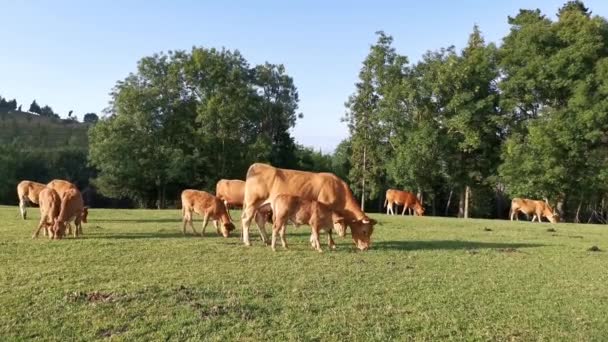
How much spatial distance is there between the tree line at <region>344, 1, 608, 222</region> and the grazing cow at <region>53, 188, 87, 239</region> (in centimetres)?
3043

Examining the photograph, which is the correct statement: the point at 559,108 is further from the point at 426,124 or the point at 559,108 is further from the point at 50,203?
the point at 50,203

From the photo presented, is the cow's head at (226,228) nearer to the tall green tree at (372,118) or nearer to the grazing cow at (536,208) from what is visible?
the grazing cow at (536,208)

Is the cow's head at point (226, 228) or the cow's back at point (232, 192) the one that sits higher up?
the cow's back at point (232, 192)

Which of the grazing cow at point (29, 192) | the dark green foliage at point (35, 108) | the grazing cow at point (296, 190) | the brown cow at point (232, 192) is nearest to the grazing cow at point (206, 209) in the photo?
the grazing cow at point (296, 190)

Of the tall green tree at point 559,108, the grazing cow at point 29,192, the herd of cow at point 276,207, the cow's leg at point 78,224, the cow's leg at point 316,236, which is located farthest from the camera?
the tall green tree at point 559,108

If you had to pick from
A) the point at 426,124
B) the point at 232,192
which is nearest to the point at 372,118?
the point at 426,124

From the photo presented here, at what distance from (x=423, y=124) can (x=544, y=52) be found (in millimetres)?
9673

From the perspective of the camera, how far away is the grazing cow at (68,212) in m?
14.4

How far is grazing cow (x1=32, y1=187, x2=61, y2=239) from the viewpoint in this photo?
14531 mm

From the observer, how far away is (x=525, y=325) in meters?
7.44

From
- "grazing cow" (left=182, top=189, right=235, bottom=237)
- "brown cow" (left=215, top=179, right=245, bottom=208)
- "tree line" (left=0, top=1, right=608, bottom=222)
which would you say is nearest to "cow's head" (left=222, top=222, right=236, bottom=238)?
"grazing cow" (left=182, top=189, right=235, bottom=237)

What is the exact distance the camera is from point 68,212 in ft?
47.9

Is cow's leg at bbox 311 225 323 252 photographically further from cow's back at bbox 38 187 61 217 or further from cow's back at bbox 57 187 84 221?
cow's back at bbox 38 187 61 217

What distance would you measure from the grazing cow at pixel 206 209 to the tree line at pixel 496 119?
27.1m
